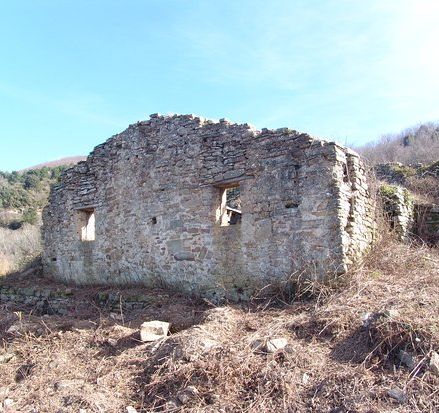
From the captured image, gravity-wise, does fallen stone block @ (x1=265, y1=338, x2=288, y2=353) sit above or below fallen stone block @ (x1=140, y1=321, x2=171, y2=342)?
above

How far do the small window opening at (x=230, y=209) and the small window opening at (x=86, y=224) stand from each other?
10.9ft

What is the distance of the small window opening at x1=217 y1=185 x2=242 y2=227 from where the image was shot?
25.5 ft

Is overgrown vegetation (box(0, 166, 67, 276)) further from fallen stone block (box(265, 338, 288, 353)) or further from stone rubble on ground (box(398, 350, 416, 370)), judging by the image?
stone rubble on ground (box(398, 350, 416, 370))

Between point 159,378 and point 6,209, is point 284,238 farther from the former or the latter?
point 6,209

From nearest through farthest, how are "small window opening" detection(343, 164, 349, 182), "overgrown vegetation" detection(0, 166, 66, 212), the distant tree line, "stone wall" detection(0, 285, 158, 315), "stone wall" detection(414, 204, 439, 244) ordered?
"small window opening" detection(343, 164, 349, 182) → "stone wall" detection(0, 285, 158, 315) → "stone wall" detection(414, 204, 439, 244) → the distant tree line → "overgrown vegetation" detection(0, 166, 66, 212)

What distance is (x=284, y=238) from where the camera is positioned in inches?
264

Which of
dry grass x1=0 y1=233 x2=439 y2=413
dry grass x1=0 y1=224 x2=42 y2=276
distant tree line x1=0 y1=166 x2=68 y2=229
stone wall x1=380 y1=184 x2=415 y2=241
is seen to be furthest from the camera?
distant tree line x1=0 y1=166 x2=68 y2=229

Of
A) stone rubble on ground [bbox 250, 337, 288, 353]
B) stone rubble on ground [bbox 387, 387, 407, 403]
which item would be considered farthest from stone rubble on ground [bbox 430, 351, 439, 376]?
stone rubble on ground [bbox 250, 337, 288, 353]

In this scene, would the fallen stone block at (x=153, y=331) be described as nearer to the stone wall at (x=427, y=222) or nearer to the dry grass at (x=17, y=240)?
the stone wall at (x=427, y=222)

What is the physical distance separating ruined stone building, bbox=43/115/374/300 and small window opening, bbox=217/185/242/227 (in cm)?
5

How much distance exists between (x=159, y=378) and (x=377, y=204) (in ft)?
17.2

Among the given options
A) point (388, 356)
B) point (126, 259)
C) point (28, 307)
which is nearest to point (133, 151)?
point (126, 259)

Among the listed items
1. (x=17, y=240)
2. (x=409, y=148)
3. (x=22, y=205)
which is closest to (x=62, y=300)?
(x=17, y=240)

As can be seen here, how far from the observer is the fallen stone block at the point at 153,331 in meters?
5.62
